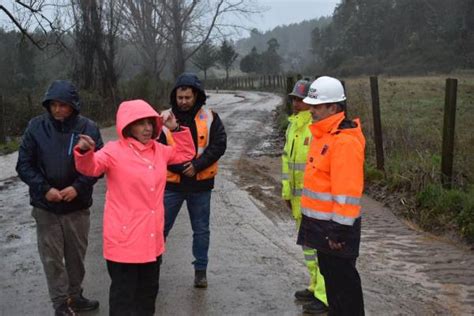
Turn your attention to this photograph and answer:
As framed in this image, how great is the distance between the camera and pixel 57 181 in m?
4.48

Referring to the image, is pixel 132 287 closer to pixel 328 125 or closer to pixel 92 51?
pixel 328 125

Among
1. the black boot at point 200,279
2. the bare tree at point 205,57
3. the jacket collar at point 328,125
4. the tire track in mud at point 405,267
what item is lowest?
the tire track in mud at point 405,267

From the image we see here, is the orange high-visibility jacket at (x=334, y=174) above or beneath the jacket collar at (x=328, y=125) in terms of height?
beneath

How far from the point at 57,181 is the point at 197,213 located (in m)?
1.31

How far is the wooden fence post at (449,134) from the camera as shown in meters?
7.82

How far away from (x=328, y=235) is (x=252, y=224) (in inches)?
154

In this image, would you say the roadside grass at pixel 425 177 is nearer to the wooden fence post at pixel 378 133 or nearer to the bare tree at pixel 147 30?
the wooden fence post at pixel 378 133

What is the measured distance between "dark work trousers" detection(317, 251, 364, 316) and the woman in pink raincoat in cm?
117

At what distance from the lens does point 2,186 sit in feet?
36.4

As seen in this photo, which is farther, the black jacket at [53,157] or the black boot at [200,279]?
the black boot at [200,279]

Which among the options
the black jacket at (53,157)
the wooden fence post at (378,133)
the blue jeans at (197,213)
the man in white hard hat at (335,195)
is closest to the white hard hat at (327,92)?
the man in white hard hat at (335,195)

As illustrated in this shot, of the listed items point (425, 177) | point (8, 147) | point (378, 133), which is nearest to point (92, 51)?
point (8, 147)

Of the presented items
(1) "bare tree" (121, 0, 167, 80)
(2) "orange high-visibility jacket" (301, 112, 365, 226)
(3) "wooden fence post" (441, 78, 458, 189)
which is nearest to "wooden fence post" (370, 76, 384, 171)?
(3) "wooden fence post" (441, 78, 458, 189)

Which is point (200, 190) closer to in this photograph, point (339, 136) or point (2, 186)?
point (339, 136)
